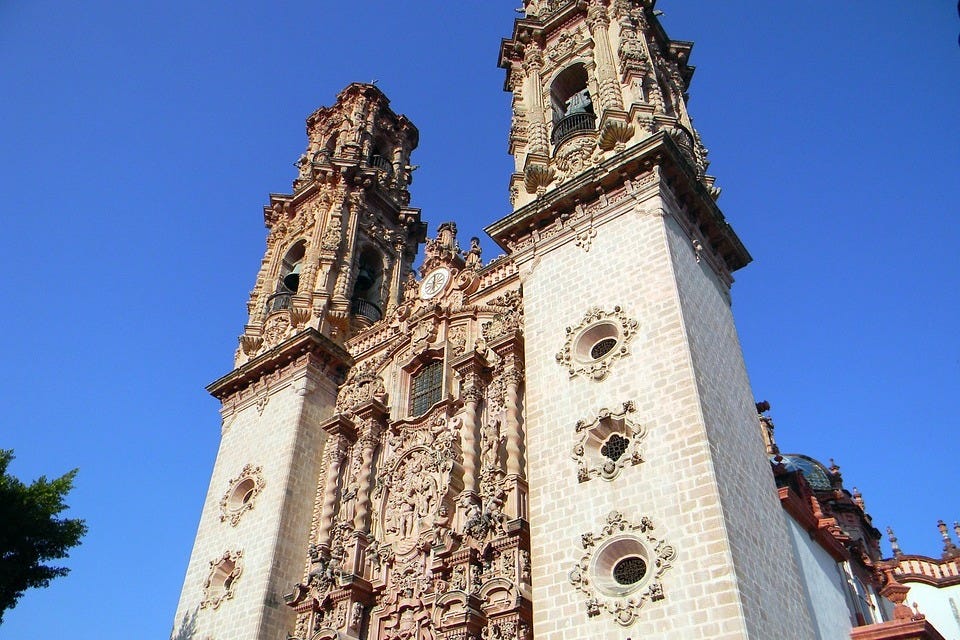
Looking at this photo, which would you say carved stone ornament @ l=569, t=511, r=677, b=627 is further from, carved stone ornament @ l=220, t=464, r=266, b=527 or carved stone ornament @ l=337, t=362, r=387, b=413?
carved stone ornament @ l=220, t=464, r=266, b=527

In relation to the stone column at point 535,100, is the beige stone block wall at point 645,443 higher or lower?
lower

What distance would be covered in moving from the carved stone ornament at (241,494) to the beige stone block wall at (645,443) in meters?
8.91

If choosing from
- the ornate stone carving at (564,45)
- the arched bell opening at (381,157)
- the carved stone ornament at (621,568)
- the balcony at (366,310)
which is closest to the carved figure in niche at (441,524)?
the carved stone ornament at (621,568)

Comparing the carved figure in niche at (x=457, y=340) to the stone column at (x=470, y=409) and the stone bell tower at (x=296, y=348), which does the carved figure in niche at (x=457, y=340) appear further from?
the stone bell tower at (x=296, y=348)

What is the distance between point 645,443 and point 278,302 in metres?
15.8

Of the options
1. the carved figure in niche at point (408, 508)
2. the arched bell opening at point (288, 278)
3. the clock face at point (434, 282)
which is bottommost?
the carved figure in niche at point (408, 508)

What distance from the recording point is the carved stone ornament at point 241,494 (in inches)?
800

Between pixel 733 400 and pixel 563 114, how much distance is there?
10.3 metres

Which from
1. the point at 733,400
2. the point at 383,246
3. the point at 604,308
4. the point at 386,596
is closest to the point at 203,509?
the point at 386,596

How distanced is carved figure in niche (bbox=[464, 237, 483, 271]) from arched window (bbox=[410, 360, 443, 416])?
2835 mm

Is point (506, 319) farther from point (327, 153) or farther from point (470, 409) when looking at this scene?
point (327, 153)

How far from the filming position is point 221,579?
19.5 m

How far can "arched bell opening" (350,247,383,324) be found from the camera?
25.3 metres

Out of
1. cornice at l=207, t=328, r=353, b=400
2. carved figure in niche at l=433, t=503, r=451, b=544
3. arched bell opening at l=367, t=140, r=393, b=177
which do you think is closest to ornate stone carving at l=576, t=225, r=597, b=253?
carved figure in niche at l=433, t=503, r=451, b=544
